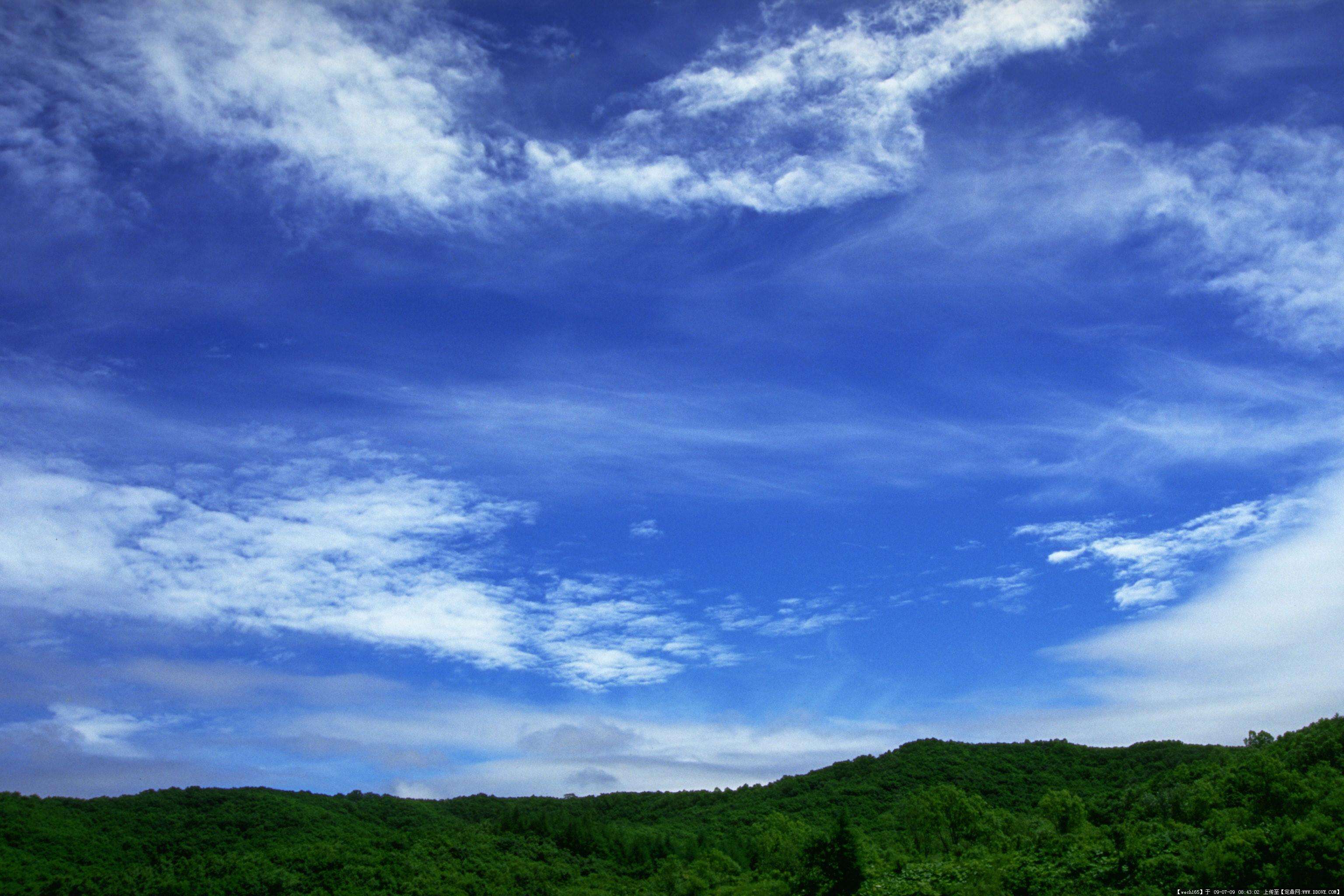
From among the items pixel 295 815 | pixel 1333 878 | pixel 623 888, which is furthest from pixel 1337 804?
pixel 295 815

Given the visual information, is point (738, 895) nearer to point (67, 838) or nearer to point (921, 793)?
point (921, 793)

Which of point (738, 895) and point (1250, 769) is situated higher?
point (1250, 769)

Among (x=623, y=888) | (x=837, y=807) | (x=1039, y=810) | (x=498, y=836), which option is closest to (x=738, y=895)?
(x=623, y=888)

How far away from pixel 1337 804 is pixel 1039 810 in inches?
1530

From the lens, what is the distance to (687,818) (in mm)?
121062

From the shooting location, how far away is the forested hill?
150 ft

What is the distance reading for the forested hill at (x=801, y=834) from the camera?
1796 inches

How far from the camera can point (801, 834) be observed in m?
76.6

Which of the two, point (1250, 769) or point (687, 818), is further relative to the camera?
point (687, 818)

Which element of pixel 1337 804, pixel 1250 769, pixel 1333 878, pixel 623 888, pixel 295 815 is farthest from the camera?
pixel 295 815

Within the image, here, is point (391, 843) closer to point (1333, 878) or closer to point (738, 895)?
point (738, 895)

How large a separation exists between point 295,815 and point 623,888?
5192 cm

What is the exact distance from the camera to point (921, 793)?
7756 centimetres

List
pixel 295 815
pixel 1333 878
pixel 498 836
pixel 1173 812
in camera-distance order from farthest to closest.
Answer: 1. pixel 295 815
2. pixel 498 836
3. pixel 1173 812
4. pixel 1333 878
